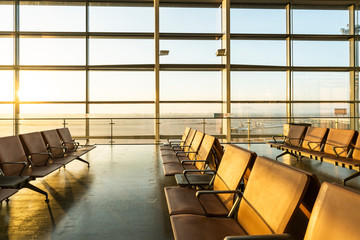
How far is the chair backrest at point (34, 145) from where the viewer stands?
3.23m

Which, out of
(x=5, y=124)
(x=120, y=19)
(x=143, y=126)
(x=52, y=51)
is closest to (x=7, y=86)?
(x=5, y=124)

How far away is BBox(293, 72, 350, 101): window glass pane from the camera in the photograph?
916cm

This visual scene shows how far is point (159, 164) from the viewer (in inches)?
188

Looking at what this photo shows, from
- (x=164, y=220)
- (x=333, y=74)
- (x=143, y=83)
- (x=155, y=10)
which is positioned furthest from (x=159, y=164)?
(x=333, y=74)

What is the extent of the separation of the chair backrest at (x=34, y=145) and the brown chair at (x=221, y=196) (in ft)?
7.37

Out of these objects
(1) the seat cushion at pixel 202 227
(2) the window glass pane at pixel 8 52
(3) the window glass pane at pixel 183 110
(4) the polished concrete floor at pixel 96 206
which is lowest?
(4) the polished concrete floor at pixel 96 206

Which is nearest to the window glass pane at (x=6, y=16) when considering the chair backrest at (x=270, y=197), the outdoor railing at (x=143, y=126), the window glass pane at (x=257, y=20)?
the outdoor railing at (x=143, y=126)

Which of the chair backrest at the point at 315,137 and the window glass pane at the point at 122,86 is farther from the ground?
the window glass pane at the point at 122,86

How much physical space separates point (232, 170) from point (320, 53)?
30.9 ft

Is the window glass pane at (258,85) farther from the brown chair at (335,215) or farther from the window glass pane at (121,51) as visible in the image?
the brown chair at (335,215)

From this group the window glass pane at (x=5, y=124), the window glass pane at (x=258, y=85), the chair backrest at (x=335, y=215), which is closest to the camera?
the chair backrest at (x=335, y=215)

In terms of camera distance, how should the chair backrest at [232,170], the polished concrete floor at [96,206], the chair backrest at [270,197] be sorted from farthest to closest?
the polished concrete floor at [96,206] → the chair backrest at [232,170] → the chair backrest at [270,197]

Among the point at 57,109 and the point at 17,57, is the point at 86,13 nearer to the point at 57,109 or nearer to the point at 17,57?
the point at 17,57

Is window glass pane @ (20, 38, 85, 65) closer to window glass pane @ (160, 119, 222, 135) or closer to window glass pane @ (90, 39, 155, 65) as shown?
window glass pane @ (90, 39, 155, 65)
